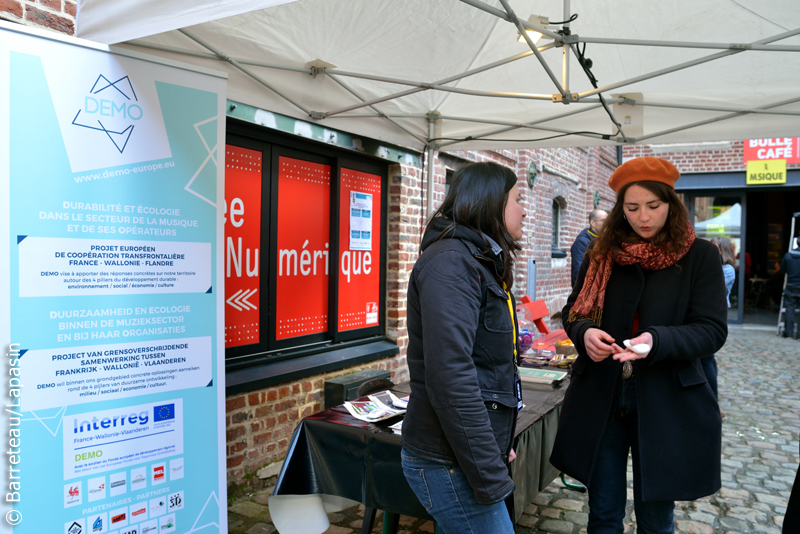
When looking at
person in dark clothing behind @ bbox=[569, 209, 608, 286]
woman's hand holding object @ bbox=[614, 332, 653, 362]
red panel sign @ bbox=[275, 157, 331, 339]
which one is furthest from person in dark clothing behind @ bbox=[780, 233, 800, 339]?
woman's hand holding object @ bbox=[614, 332, 653, 362]

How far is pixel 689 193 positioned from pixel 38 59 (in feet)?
46.3

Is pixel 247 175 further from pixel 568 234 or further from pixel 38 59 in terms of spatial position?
pixel 568 234

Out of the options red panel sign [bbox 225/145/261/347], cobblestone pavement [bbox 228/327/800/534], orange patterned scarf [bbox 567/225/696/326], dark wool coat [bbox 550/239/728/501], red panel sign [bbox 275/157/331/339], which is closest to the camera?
dark wool coat [bbox 550/239/728/501]

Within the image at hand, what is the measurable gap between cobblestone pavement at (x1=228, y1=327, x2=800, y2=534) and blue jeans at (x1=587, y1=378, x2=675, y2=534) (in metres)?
1.34

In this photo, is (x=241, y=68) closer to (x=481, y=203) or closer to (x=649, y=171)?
(x=481, y=203)

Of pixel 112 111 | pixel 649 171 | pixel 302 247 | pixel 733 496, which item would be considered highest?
pixel 112 111

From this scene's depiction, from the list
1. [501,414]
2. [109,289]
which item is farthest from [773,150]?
[109,289]

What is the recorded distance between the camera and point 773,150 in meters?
11.3

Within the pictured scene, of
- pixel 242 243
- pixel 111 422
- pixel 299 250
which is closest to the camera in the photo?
pixel 111 422

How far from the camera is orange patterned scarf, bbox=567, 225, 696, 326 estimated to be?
6.43 ft

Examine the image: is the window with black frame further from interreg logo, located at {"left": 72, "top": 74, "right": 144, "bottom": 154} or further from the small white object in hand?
the small white object in hand

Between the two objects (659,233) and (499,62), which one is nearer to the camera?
(659,233)

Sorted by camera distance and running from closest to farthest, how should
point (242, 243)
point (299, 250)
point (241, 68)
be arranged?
point (241, 68)
point (242, 243)
point (299, 250)

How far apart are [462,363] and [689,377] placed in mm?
937
